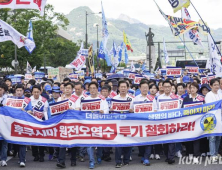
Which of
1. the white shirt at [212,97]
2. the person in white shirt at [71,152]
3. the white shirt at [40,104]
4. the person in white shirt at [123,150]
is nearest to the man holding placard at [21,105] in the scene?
the white shirt at [40,104]

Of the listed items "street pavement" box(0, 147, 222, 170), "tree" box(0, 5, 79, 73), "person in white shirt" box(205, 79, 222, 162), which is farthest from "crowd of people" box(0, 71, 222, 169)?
"tree" box(0, 5, 79, 73)

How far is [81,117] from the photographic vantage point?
8.16 meters

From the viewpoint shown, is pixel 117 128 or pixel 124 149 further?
pixel 124 149

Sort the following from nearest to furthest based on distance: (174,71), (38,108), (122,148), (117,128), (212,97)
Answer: (117,128)
(122,148)
(212,97)
(38,108)
(174,71)

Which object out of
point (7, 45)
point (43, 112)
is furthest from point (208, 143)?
point (7, 45)

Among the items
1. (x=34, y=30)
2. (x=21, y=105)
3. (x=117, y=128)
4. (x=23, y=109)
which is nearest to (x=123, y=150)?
(x=117, y=128)

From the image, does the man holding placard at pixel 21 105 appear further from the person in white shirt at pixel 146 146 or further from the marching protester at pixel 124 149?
the person in white shirt at pixel 146 146

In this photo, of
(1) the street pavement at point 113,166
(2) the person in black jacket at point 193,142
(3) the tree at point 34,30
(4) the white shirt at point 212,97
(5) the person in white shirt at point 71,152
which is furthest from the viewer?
(3) the tree at point 34,30

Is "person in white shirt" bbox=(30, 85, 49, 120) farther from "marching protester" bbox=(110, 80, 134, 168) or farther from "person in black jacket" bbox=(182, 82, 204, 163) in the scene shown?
"person in black jacket" bbox=(182, 82, 204, 163)

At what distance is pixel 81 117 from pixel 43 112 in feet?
3.91

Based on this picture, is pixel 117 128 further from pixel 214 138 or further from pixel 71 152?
pixel 214 138

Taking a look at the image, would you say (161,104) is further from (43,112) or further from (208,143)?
(43,112)

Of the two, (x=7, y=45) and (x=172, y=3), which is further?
(x=7, y=45)

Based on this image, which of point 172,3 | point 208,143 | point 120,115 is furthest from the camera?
point 172,3
